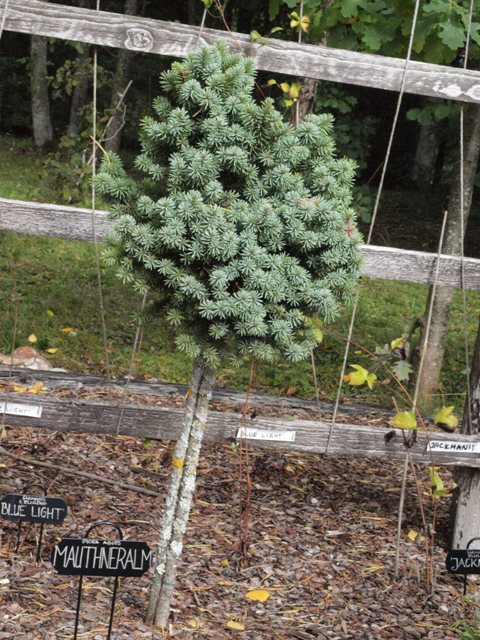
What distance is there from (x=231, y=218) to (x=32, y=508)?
137 cm

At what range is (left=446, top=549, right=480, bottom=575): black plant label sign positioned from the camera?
12.1 feet

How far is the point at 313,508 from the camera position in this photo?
4.57 m

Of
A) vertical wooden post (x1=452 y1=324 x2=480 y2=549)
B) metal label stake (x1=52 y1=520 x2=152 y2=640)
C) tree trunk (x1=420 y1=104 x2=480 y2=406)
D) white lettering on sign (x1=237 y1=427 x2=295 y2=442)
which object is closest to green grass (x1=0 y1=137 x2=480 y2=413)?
tree trunk (x1=420 y1=104 x2=480 y2=406)

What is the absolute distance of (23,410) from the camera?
388 centimetres

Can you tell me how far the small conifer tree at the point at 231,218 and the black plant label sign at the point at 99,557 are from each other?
0.66 meters

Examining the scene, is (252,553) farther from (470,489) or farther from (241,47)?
(241,47)

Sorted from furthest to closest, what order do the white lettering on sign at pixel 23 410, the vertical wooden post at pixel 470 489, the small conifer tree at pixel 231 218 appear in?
the vertical wooden post at pixel 470 489 < the white lettering on sign at pixel 23 410 < the small conifer tree at pixel 231 218

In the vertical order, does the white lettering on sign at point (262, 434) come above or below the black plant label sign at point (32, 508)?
above

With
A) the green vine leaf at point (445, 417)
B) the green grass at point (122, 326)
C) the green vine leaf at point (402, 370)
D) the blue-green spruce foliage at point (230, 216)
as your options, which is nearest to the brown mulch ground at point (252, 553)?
the green vine leaf at point (445, 417)

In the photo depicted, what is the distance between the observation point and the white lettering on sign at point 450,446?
4.17 metres

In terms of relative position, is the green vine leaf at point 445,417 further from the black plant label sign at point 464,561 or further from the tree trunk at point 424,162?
the tree trunk at point 424,162

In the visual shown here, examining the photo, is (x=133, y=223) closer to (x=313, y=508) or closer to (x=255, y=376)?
(x=313, y=508)

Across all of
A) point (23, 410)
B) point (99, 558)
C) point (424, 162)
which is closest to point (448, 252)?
point (23, 410)

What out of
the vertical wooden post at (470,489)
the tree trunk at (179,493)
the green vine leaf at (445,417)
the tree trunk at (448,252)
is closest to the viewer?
the tree trunk at (179,493)
